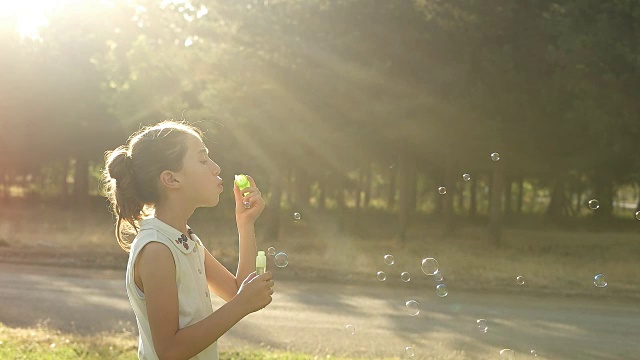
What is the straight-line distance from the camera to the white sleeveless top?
9.21ft

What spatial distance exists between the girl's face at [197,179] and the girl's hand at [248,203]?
1.21 feet

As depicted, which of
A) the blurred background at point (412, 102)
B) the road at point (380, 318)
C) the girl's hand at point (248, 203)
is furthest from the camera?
the blurred background at point (412, 102)

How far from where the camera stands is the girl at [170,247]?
8.99ft

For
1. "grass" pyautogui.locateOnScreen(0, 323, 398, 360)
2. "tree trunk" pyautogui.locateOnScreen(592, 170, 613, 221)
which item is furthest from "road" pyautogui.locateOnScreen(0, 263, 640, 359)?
"tree trunk" pyautogui.locateOnScreen(592, 170, 613, 221)

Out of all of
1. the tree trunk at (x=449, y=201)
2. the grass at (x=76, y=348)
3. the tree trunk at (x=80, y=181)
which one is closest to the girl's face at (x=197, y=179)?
the grass at (x=76, y=348)

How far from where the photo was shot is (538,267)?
18422 millimetres

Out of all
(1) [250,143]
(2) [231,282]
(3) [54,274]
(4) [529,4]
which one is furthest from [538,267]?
(2) [231,282]

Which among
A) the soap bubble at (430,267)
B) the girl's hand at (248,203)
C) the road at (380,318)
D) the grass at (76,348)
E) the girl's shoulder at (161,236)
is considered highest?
the girl's hand at (248,203)

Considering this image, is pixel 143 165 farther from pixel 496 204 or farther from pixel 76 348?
pixel 496 204

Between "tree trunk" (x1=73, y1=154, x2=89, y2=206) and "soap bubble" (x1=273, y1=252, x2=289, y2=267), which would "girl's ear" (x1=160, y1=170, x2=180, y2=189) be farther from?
"tree trunk" (x1=73, y1=154, x2=89, y2=206)

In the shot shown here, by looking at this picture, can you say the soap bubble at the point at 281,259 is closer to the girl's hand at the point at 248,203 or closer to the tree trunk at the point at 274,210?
the girl's hand at the point at 248,203

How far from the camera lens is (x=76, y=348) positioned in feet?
25.7

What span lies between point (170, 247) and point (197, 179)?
0.30 metres

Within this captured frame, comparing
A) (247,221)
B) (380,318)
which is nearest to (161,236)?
(247,221)
